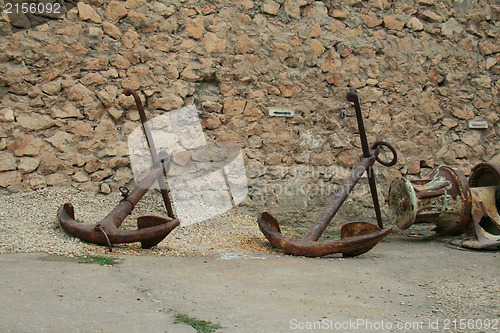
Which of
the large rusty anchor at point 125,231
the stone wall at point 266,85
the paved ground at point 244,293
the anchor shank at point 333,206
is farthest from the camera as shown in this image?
the stone wall at point 266,85

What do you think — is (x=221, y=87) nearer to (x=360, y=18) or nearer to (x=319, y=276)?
(x=360, y=18)

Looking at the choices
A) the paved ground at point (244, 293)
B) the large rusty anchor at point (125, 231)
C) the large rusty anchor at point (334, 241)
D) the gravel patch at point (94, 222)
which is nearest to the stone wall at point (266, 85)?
the gravel patch at point (94, 222)

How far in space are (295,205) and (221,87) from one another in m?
1.37

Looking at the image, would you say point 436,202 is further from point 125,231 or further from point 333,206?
point 125,231

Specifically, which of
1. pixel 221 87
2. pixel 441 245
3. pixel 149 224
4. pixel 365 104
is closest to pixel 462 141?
pixel 365 104

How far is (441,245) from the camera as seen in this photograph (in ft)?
14.0

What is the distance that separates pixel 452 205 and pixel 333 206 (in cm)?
126

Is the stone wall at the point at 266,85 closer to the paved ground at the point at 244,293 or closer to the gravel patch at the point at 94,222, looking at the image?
the gravel patch at the point at 94,222

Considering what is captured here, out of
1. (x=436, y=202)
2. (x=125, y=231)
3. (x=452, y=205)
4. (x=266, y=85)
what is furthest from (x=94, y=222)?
(x=452, y=205)

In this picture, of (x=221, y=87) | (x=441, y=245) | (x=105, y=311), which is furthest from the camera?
(x=221, y=87)

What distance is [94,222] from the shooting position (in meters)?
3.78

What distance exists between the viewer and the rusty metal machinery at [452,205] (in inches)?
164

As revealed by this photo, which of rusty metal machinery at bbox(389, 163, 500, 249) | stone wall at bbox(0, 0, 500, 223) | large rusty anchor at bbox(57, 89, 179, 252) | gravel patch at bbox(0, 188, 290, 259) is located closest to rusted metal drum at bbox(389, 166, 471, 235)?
rusty metal machinery at bbox(389, 163, 500, 249)

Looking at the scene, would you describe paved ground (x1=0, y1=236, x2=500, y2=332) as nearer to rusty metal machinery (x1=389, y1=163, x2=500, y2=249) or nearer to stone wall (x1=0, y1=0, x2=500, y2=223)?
rusty metal machinery (x1=389, y1=163, x2=500, y2=249)
